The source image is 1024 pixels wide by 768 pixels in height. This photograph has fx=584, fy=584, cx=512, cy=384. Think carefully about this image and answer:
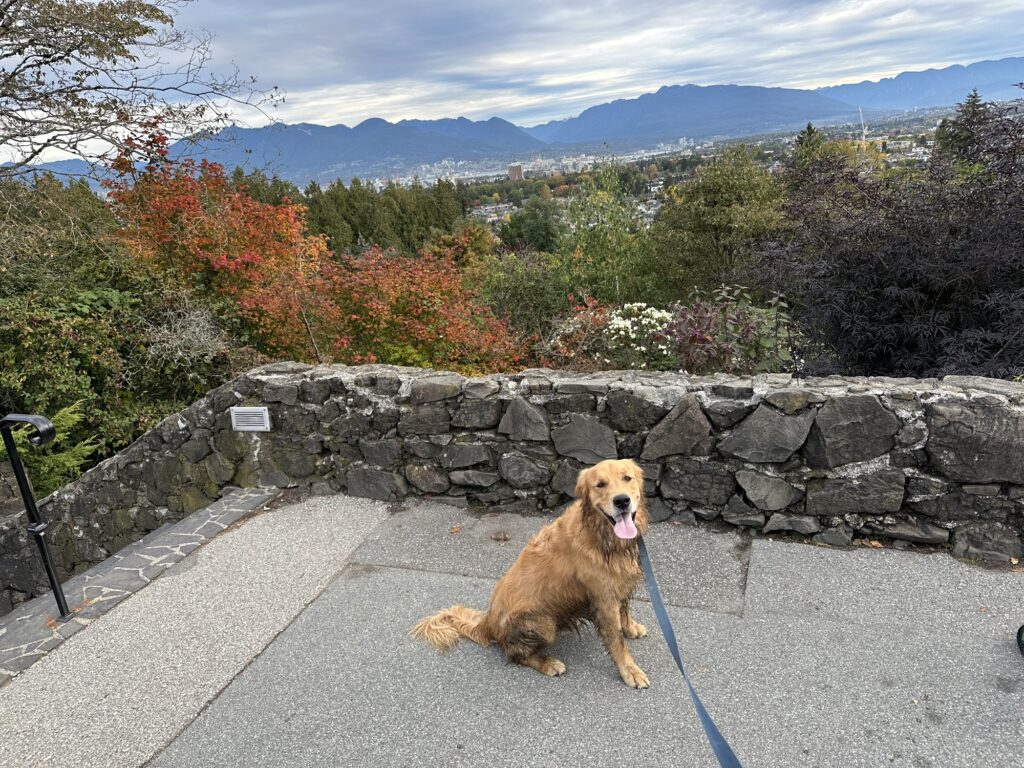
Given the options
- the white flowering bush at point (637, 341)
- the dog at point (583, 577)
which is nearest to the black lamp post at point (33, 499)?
the dog at point (583, 577)

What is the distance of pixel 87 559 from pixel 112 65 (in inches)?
282

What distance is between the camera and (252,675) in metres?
3.13

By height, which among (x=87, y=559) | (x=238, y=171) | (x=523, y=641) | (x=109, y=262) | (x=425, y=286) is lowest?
(x=87, y=559)

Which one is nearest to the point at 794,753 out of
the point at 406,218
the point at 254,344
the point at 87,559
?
the point at 87,559

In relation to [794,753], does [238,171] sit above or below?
above

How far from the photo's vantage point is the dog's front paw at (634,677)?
9.26ft

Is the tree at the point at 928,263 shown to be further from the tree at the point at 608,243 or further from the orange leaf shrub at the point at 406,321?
the tree at the point at 608,243

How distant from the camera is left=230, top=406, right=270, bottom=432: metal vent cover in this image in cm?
509

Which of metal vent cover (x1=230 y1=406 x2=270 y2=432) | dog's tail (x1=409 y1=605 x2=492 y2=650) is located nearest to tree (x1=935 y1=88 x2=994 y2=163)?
dog's tail (x1=409 y1=605 x2=492 y2=650)

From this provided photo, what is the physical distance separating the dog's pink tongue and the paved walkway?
870mm

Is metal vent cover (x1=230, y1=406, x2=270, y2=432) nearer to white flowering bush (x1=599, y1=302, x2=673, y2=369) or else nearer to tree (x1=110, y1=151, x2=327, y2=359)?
tree (x1=110, y1=151, x2=327, y2=359)

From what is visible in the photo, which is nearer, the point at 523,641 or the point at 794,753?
the point at 794,753

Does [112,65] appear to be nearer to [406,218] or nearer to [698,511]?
[698,511]

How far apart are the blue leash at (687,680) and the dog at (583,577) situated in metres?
0.12
